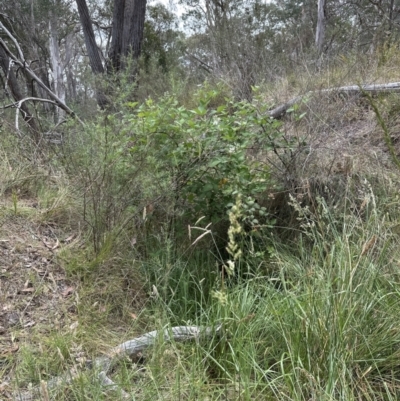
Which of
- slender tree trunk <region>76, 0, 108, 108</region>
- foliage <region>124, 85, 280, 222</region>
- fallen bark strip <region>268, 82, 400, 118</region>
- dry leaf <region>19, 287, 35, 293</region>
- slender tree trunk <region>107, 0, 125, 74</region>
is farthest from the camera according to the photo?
slender tree trunk <region>76, 0, 108, 108</region>

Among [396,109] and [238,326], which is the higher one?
[396,109]

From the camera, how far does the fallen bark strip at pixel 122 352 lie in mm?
1573

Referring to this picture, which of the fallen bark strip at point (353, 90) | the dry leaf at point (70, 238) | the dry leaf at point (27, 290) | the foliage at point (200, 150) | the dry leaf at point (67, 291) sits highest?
the fallen bark strip at point (353, 90)

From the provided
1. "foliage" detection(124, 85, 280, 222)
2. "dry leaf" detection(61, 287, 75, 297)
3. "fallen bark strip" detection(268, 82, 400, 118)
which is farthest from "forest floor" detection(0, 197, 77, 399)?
"fallen bark strip" detection(268, 82, 400, 118)

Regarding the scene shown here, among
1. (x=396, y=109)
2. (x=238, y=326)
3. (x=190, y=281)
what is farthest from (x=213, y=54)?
(x=238, y=326)

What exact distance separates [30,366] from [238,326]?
1005mm

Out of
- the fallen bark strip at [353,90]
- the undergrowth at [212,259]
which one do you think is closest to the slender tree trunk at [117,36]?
the undergrowth at [212,259]

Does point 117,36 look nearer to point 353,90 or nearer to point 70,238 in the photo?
point 353,90

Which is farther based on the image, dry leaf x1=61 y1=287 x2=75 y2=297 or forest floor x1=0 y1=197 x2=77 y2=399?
dry leaf x1=61 y1=287 x2=75 y2=297

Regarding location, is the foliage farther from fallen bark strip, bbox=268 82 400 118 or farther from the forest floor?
fallen bark strip, bbox=268 82 400 118

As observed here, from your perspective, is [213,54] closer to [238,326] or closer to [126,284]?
[126,284]

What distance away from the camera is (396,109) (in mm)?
3596

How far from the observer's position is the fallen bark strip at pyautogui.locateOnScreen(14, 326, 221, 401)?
1573mm

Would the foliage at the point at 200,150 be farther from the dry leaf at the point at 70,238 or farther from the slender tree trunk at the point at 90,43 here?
the slender tree trunk at the point at 90,43
